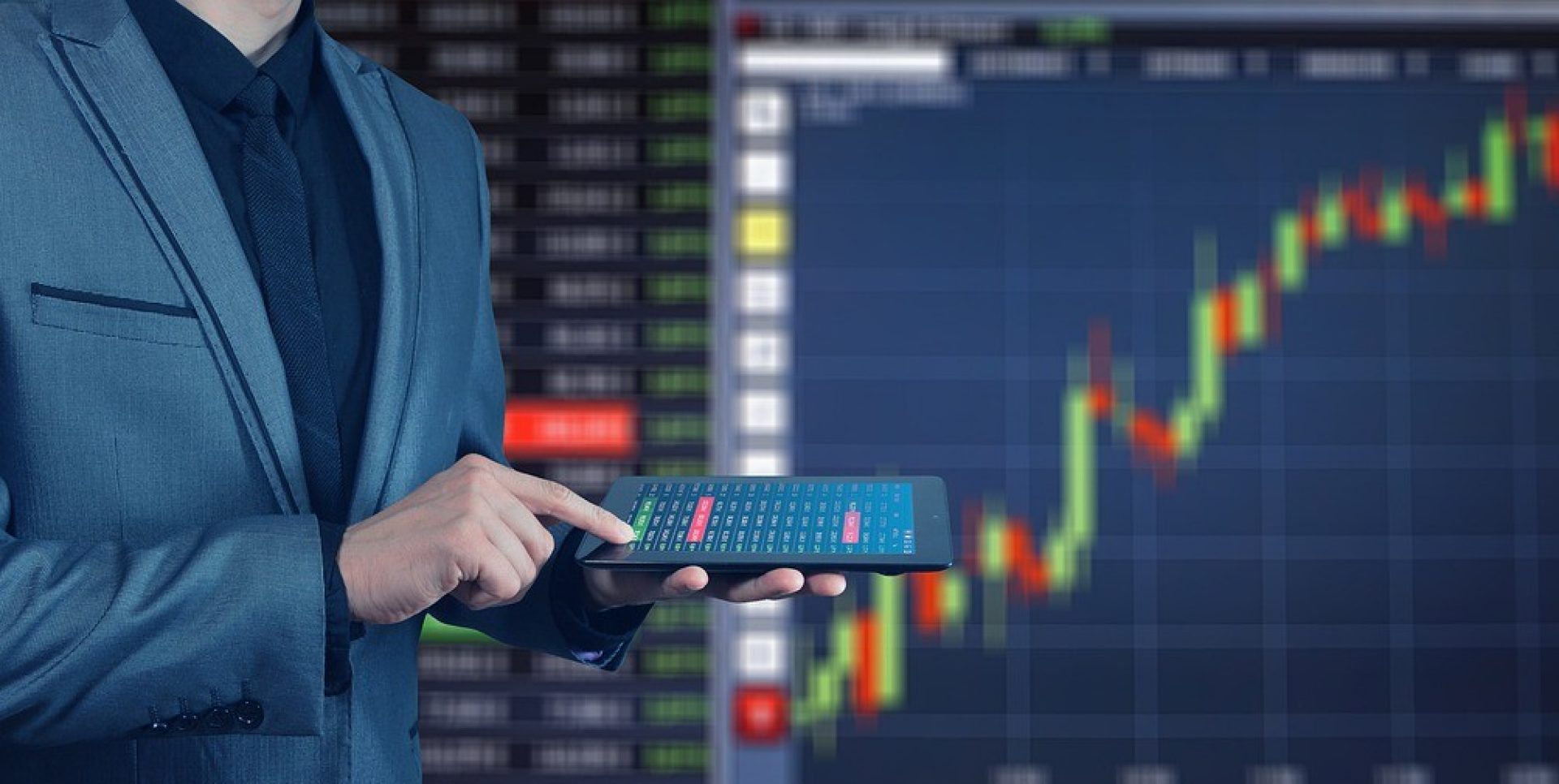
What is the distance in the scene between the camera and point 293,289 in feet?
2.59

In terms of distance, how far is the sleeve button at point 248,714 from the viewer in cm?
67

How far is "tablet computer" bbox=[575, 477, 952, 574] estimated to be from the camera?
744mm

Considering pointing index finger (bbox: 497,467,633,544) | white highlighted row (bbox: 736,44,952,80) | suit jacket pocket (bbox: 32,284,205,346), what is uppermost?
white highlighted row (bbox: 736,44,952,80)

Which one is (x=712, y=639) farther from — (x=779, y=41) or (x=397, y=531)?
(x=397, y=531)

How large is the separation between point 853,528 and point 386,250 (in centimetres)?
34

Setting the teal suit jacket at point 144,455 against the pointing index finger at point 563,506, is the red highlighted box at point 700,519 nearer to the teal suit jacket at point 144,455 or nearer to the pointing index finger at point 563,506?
the pointing index finger at point 563,506

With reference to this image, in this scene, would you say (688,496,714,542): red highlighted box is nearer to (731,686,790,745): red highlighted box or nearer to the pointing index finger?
the pointing index finger

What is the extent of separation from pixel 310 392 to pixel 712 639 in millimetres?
1382

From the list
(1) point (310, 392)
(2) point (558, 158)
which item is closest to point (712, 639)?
(2) point (558, 158)

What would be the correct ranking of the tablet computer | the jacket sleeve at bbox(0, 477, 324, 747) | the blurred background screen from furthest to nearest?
1. the blurred background screen
2. the tablet computer
3. the jacket sleeve at bbox(0, 477, 324, 747)

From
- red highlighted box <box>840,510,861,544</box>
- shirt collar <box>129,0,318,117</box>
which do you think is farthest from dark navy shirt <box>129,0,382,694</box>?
red highlighted box <box>840,510,861,544</box>

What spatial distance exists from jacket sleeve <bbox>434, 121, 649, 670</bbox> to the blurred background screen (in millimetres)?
1120

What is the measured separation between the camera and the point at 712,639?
6.89 ft

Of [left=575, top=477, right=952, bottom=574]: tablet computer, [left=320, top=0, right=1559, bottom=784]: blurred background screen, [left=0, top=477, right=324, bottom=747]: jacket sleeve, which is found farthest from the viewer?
[left=320, top=0, right=1559, bottom=784]: blurred background screen
